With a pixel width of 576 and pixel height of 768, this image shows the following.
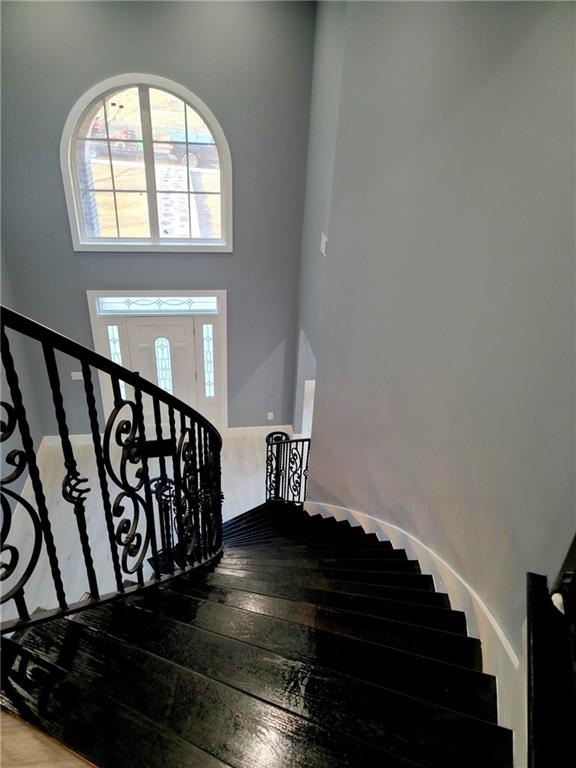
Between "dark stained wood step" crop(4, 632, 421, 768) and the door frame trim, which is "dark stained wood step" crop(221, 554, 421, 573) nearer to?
"dark stained wood step" crop(4, 632, 421, 768)

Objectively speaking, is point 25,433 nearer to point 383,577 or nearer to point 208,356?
point 383,577

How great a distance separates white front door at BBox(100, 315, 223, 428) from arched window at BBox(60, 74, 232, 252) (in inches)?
36.6

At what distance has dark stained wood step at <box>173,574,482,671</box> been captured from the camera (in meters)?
1.51

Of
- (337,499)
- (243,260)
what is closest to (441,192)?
(337,499)

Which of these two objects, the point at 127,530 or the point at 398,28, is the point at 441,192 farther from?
the point at 127,530

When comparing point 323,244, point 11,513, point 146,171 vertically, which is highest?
point 146,171

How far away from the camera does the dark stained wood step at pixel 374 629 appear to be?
1.51m

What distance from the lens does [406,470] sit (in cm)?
258

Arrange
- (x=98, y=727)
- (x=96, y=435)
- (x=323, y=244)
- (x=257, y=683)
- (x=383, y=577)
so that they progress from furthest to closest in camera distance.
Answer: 1. (x=323, y=244)
2. (x=383, y=577)
3. (x=96, y=435)
4. (x=257, y=683)
5. (x=98, y=727)

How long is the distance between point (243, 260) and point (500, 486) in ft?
15.5

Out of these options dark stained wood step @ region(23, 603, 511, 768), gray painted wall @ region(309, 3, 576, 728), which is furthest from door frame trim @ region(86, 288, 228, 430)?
dark stained wood step @ region(23, 603, 511, 768)

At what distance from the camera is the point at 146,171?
17.5 ft

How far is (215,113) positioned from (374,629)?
5.19 m

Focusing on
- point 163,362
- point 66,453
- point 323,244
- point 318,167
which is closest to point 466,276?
point 66,453
